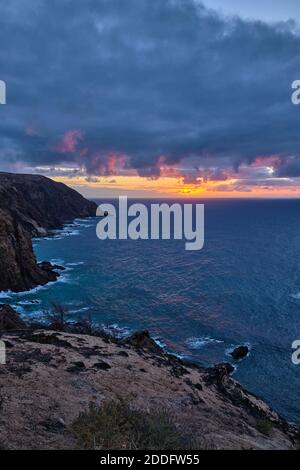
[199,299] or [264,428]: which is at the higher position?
[264,428]

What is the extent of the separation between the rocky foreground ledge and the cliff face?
139ft

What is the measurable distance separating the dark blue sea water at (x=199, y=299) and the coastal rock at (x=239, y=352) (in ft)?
2.51

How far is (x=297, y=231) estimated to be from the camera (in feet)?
525

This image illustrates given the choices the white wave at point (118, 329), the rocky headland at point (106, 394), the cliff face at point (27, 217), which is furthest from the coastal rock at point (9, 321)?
the cliff face at point (27, 217)

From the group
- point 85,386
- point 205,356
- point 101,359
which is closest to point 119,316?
point 205,356

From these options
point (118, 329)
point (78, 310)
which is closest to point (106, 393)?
point (118, 329)

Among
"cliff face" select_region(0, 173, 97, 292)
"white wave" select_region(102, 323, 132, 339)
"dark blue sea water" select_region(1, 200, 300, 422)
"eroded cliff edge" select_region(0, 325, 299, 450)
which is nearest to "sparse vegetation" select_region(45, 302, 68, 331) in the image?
"eroded cliff edge" select_region(0, 325, 299, 450)

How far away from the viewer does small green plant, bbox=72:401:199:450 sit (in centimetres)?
923

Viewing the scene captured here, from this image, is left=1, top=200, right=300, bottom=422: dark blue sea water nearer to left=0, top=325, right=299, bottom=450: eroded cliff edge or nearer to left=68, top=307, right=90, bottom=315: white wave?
left=68, top=307, right=90, bottom=315: white wave

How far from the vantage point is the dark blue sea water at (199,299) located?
41.5m

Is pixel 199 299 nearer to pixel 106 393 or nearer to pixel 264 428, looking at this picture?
pixel 264 428

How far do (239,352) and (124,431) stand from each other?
35.0 m

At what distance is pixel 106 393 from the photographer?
1502 centimetres

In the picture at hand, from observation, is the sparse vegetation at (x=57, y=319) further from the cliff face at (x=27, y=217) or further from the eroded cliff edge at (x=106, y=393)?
the cliff face at (x=27, y=217)
